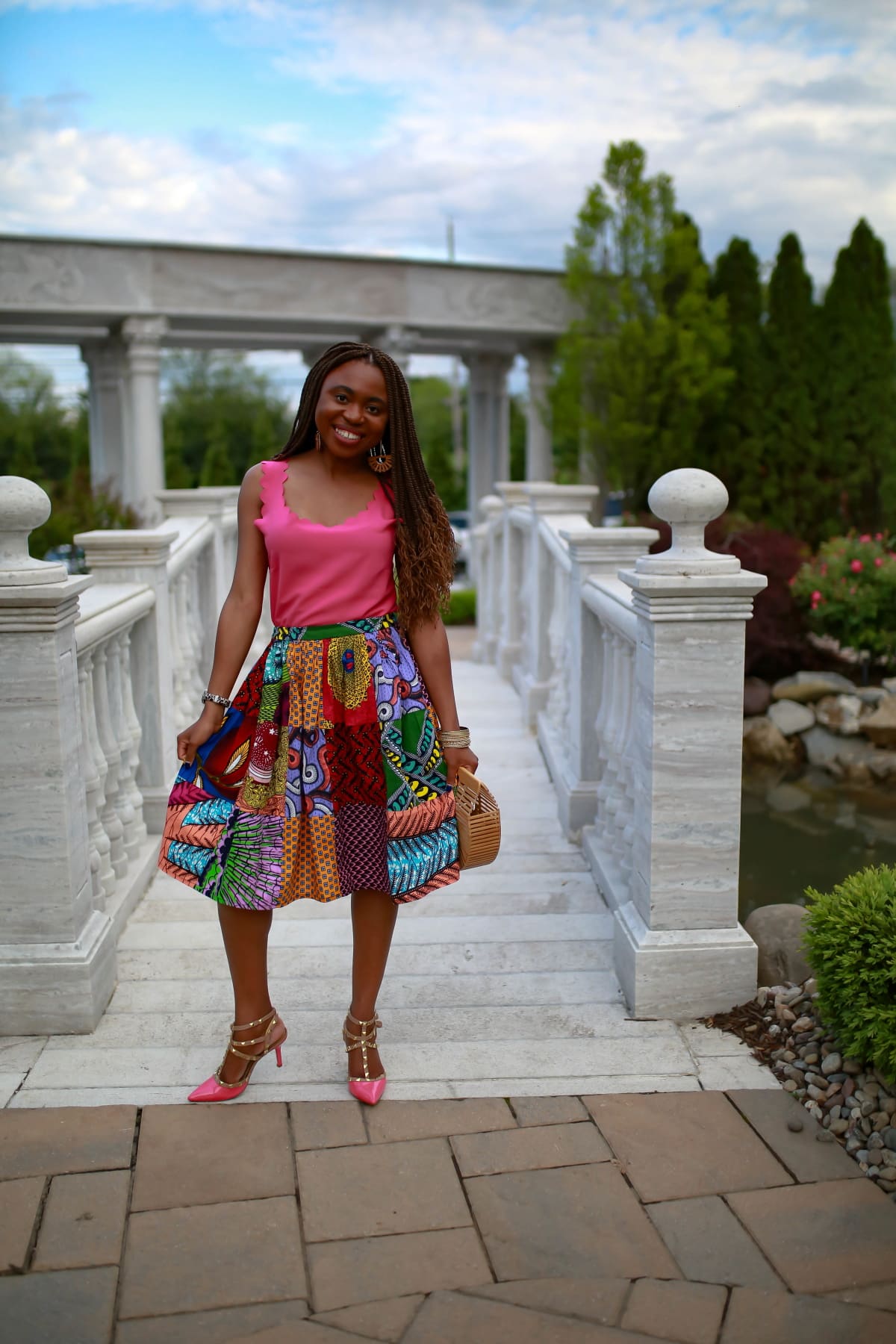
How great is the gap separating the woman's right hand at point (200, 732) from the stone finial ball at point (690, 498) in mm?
1158

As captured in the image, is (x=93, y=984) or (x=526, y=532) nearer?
(x=93, y=984)

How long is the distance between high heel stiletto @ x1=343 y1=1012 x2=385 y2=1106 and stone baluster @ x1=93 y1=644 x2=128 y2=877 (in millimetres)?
1187

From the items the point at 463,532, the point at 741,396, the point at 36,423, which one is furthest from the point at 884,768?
the point at 36,423

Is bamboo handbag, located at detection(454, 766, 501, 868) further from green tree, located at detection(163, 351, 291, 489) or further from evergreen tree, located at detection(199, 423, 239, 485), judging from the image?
green tree, located at detection(163, 351, 291, 489)

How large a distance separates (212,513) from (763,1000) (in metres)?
4.01

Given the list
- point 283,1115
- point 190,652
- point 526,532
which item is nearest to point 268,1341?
point 283,1115

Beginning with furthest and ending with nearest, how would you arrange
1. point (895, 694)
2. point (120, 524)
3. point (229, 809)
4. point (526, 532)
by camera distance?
1. point (120, 524)
2. point (895, 694)
3. point (526, 532)
4. point (229, 809)

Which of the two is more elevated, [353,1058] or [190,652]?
[190,652]

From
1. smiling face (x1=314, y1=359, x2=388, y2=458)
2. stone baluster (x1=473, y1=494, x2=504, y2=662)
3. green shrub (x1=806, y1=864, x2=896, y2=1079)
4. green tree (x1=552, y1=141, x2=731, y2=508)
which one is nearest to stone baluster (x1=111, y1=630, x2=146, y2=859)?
smiling face (x1=314, y1=359, x2=388, y2=458)

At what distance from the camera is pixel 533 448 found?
1881 centimetres

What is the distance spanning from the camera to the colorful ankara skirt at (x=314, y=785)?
2.42 m

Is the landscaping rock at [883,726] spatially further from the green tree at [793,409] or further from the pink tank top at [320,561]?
the pink tank top at [320,561]

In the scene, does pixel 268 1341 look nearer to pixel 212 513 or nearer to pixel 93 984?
pixel 93 984

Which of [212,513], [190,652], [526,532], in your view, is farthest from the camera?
[526,532]
